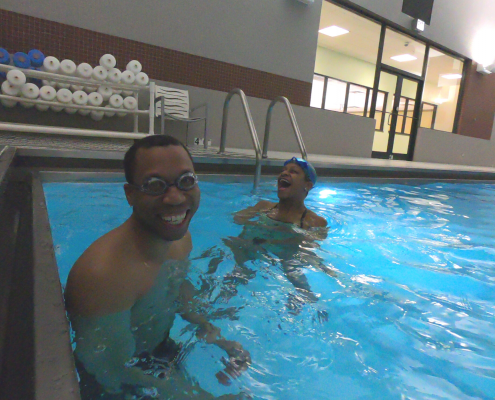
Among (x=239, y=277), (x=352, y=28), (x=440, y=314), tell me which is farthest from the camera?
(x=352, y=28)

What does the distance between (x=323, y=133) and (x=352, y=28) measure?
12.6 ft

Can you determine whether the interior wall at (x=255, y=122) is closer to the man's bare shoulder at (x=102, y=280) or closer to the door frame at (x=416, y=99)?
the door frame at (x=416, y=99)

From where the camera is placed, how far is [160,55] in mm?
6316

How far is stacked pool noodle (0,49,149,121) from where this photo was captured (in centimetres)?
475

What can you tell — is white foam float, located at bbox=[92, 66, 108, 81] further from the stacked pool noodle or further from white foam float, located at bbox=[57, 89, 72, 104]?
white foam float, located at bbox=[57, 89, 72, 104]

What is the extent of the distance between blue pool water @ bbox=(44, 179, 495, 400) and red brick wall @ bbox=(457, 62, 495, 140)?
1035 cm

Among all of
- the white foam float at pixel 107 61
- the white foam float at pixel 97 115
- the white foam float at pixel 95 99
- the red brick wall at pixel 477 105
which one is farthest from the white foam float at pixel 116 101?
the red brick wall at pixel 477 105

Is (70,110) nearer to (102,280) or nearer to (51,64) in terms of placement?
(51,64)

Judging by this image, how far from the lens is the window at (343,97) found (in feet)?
43.4

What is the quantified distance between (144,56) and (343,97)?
10.1m

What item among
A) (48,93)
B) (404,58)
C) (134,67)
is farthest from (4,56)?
(404,58)

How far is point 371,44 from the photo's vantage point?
38.6 feet

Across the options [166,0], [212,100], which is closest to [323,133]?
[212,100]

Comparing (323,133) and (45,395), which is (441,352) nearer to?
(45,395)
